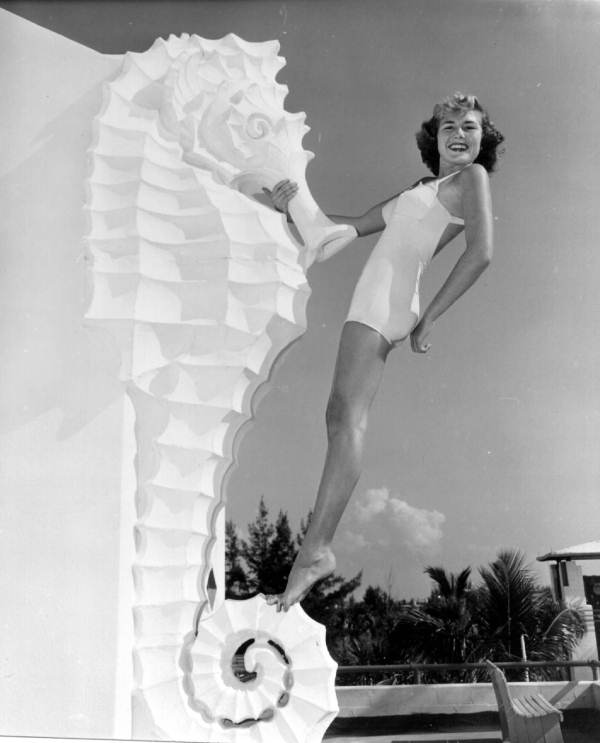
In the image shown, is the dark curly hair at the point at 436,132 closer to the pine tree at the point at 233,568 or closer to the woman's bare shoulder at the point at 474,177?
the woman's bare shoulder at the point at 474,177

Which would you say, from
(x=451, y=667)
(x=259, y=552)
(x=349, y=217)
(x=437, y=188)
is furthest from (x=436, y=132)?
(x=451, y=667)

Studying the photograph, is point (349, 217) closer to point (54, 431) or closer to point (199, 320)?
point (199, 320)

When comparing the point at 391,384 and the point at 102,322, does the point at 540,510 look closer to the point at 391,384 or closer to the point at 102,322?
the point at 391,384

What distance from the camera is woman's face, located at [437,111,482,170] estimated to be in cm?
283

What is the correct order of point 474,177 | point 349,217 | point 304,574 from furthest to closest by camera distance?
point 349,217, point 474,177, point 304,574

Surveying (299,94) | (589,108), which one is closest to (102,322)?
(299,94)

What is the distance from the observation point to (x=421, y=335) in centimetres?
270

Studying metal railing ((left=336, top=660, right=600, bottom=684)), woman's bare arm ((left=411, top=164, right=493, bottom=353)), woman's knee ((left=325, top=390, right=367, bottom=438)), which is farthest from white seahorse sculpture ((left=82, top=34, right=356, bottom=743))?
woman's bare arm ((left=411, top=164, right=493, bottom=353))

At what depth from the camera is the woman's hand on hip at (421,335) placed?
8.86 ft

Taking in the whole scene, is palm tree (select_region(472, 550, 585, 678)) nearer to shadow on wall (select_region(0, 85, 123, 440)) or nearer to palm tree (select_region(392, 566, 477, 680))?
palm tree (select_region(392, 566, 477, 680))

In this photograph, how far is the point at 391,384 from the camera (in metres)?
2.67

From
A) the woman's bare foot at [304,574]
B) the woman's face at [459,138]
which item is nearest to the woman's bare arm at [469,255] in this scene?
the woman's face at [459,138]

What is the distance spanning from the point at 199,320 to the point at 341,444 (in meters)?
0.62

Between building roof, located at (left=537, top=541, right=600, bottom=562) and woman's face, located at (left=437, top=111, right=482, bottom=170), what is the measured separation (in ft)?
4.31
